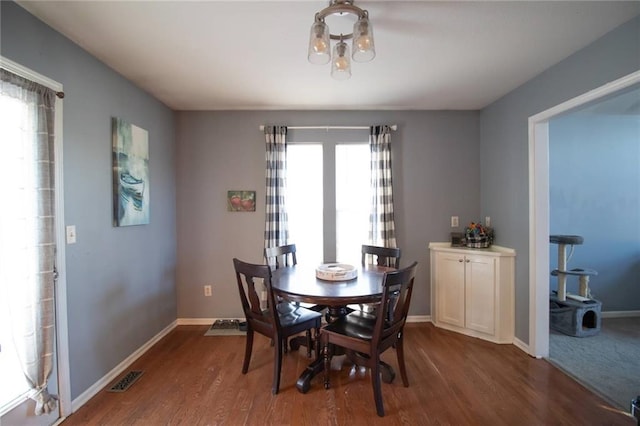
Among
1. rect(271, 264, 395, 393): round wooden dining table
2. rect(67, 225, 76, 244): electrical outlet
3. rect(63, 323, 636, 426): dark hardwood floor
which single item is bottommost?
rect(63, 323, 636, 426): dark hardwood floor

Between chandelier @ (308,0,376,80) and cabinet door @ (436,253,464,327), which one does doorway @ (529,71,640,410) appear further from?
chandelier @ (308,0,376,80)

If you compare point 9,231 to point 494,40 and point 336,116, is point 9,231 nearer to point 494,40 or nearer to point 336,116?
point 336,116

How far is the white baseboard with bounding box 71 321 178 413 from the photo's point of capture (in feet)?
6.10

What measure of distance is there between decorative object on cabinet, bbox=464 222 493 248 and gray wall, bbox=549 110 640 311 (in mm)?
1054

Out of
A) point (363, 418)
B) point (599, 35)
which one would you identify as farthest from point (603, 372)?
point (599, 35)

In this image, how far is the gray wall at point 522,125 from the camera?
178cm

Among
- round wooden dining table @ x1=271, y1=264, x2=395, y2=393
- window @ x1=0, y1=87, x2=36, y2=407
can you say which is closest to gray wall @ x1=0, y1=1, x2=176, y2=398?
window @ x1=0, y1=87, x2=36, y2=407

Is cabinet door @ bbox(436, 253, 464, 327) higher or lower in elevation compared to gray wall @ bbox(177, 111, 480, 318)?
lower

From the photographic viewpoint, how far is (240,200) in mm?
3188

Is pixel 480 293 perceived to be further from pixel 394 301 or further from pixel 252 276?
pixel 252 276

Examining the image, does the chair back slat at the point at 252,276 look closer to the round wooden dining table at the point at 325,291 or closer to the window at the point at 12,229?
the round wooden dining table at the point at 325,291

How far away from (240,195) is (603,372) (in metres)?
3.71

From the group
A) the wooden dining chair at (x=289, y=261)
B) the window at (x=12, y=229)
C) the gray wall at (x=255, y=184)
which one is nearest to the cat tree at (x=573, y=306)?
the gray wall at (x=255, y=184)

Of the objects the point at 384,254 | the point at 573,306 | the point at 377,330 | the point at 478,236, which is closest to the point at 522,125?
the point at 478,236
